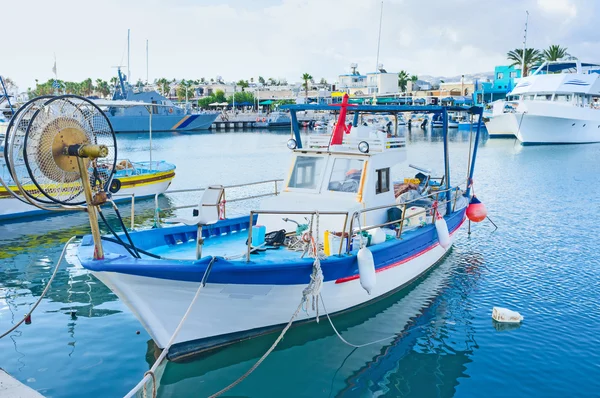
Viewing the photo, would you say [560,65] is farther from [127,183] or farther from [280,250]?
[280,250]

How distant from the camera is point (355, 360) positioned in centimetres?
923

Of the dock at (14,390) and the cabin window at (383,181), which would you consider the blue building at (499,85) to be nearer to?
the cabin window at (383,181)

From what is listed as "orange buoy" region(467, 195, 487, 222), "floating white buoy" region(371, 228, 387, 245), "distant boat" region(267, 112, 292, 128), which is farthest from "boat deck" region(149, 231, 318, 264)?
"distant boat" region(267, 112, 292, 128)

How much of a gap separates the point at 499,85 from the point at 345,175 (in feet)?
297

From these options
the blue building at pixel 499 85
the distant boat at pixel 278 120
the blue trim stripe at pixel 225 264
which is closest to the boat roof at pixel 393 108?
the blue trim stripe at pixel 225 264

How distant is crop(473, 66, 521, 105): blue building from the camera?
302 feet

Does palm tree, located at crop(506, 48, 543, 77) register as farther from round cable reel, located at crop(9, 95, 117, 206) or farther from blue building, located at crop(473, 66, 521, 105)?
round cable reel, located at crop(9, 95, 117, 206)

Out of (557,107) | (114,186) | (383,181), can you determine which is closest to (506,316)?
(383,181)

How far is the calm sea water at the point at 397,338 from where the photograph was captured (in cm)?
842

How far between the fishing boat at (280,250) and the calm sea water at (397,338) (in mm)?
574

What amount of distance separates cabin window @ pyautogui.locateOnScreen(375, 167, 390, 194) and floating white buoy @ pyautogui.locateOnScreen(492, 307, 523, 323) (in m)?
3.52

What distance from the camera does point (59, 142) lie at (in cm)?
664

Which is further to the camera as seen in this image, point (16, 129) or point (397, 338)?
point (397, 338)

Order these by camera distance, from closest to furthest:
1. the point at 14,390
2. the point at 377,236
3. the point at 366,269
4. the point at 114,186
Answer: the point at 14,390 < the point at 114,186 < the point at 366,269 < the point at 377,236
